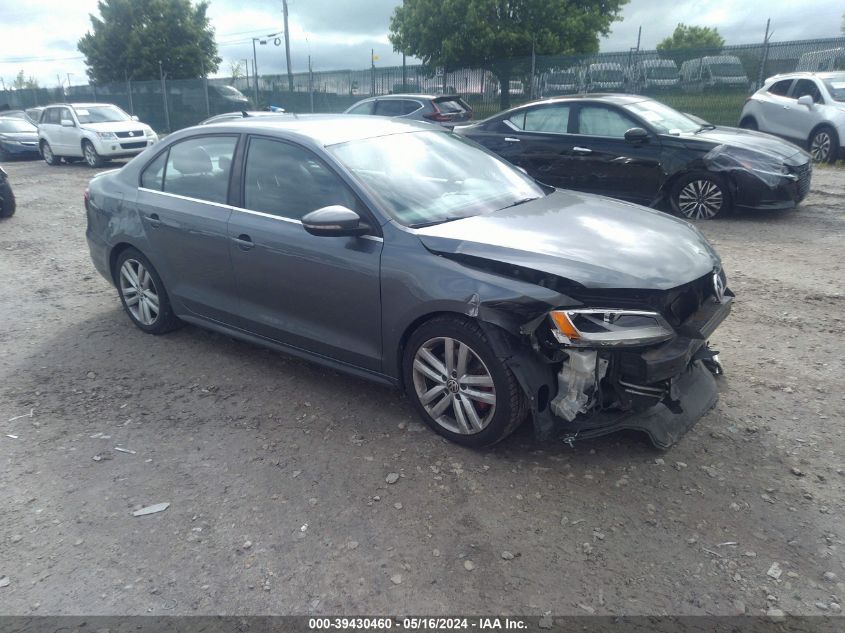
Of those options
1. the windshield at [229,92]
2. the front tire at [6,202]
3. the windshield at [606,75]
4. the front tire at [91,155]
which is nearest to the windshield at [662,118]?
the front tire at [6,202]

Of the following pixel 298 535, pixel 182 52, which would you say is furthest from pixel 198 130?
pixel 182 52

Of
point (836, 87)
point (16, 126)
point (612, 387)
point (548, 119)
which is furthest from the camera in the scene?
point (16, 126)

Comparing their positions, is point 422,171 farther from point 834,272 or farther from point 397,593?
point 834,272

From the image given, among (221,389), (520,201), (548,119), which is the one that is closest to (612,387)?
(520,201)

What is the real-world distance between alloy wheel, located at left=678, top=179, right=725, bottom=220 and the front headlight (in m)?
5.88

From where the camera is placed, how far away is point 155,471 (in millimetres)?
3500

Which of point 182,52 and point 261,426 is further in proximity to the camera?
point 182,52

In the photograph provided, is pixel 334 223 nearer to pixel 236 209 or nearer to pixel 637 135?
pixel 236 209

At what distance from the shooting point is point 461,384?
11.3 feet

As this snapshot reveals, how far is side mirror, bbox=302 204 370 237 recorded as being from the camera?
3574mm

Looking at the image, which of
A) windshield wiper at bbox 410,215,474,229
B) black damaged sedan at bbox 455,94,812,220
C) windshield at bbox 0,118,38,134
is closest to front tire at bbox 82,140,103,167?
windshield at bbox 0,118,38,134

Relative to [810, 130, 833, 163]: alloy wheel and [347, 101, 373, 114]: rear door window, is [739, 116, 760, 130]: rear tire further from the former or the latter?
[347, 101, 373, 114]: rear door window

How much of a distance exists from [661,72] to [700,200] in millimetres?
11210

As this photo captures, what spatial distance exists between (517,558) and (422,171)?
238cm
